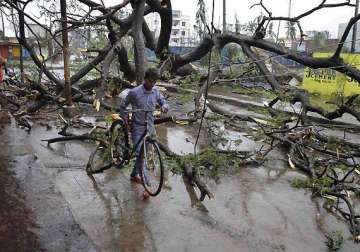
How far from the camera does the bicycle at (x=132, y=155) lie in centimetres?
562

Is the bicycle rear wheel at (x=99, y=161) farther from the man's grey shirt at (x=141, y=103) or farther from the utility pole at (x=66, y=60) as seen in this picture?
the utility pole at (x=66, y=60)

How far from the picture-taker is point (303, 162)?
7309 mm

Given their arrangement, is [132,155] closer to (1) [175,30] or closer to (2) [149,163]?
(2) [149,163]

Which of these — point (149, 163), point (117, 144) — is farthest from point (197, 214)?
point (117, 144)

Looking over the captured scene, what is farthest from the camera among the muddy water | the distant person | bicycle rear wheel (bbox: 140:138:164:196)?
the distant person

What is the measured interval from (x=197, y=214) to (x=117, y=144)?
216 centimetres

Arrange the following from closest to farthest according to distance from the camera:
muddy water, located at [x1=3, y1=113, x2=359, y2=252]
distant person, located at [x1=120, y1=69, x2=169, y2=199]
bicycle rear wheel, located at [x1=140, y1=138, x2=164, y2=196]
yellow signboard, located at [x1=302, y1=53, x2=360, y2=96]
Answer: muddy water, located at [x1=3, y1=113, x2=359, y2=252]
bicycle rear wheel, located at [x1=140, y1=138, x2=164, y2=196]
distant person, located at [x1=120, y1=69, x2=169, y2=199]
yellow signboard, located at [x1=302, y1=53, x2=360, y2=96]

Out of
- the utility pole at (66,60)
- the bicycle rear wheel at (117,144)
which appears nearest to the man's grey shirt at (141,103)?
the bicycle rear wheel at (117,144)

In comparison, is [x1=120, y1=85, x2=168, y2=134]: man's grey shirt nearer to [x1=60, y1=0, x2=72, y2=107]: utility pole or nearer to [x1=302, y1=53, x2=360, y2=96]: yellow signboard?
[x1=60, y1=0, x2=72, y2=107]: utility pole

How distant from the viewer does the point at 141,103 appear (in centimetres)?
571

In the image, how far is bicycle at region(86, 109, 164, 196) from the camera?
18.4 ft

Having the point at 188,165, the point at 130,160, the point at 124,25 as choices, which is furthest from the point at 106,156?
the point at 124,25

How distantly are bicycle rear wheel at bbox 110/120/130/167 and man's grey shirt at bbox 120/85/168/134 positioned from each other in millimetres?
640

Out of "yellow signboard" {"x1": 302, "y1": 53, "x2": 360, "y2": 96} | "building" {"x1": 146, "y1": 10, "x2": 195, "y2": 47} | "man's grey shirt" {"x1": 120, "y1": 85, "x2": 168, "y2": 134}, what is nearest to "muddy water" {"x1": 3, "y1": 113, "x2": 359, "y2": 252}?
"man's grey shirt" {"x1": 120, "y1": 85, "x2": 168, "y2": 134}
